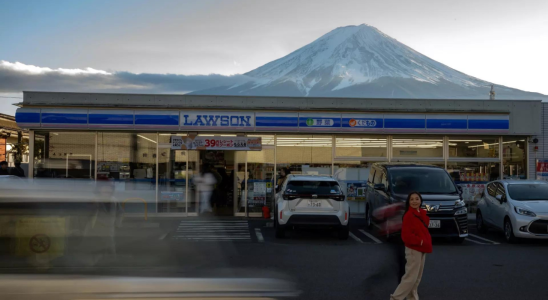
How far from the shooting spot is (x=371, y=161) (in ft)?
→ 64.5

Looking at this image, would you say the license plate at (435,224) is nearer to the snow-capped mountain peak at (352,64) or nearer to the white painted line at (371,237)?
the white painted line at (371,237)

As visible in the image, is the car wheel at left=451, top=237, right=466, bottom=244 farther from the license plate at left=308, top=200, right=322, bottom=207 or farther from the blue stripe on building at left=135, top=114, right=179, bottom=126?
the blue stripe on building at left=135, top=114, right=179, bottom=126

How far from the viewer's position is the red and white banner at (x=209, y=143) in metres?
18.8

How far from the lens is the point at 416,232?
6.46 meters

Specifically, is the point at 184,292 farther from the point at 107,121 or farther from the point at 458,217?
the point at 107,121

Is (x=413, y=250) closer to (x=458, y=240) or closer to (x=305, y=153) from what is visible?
(x=458, y=240)

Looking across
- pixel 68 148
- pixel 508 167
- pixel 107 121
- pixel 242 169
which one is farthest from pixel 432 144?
pixel 68 148

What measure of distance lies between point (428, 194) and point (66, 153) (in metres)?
13.0

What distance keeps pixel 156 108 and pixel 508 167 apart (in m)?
13.5

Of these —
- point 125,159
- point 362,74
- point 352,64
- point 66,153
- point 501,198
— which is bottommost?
point 501,198

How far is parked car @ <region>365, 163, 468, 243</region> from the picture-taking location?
500 inches

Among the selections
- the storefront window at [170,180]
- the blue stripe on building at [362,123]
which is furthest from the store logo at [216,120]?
the blue stripe on building at [362,123]

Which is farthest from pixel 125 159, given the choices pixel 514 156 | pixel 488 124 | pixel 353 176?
pixel 514 156

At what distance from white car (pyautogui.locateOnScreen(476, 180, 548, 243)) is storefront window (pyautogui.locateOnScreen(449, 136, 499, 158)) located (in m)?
4.67
